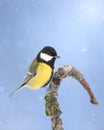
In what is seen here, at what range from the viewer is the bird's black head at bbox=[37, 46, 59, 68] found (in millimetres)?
2096

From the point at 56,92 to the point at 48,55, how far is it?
734mm

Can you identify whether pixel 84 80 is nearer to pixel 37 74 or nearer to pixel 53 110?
pixel 53 110

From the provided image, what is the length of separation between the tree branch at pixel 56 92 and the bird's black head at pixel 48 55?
53cm

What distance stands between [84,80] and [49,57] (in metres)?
0.85

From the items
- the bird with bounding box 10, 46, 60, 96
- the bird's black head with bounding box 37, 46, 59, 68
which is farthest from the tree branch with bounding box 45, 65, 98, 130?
the bird with bounding box 10, 46, 60, 96

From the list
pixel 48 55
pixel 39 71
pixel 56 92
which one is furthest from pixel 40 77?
pixel 56 92

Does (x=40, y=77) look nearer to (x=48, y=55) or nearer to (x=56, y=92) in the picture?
(x=48, y=55)

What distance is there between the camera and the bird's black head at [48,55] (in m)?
2.10

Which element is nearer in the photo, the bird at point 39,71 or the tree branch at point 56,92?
the tree branch at point 56,92

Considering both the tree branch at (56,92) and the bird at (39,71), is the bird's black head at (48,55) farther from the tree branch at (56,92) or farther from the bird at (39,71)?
the tree branch at (56,92)

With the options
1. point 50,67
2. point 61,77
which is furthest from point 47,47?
point 61,77

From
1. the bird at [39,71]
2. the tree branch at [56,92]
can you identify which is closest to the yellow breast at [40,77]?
the bird at [39,71]

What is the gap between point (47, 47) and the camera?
208 cm

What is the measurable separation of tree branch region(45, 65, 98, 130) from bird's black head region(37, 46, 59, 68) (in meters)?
0.53
